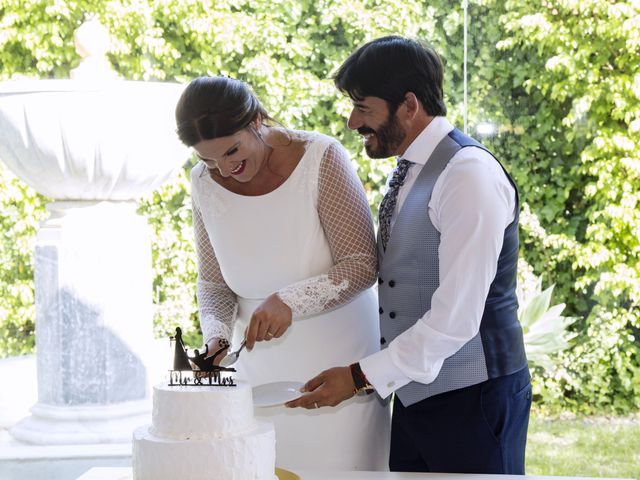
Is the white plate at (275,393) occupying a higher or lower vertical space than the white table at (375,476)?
higher

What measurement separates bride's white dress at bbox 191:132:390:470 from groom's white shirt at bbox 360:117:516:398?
280 millimetres

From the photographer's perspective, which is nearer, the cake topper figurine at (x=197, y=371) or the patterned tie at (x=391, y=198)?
the cake topper figurine at (x=197, y=371)

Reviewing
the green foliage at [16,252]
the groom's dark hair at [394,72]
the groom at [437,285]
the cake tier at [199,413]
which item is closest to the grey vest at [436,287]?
the groom at [437,285]

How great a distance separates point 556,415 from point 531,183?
1.14 metres

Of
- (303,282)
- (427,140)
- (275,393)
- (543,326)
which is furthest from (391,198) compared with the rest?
(543,326)

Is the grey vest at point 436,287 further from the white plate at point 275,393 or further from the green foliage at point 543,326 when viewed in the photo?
the green foliage at point 543,326

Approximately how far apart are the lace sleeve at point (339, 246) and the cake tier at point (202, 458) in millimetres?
550

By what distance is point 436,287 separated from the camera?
1782 mm

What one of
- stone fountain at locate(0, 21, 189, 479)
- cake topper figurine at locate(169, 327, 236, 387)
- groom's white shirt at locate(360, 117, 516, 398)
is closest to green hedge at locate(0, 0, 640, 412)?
stone fountain at locate(0, 21, 189, 479)

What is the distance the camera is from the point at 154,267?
4773 mm

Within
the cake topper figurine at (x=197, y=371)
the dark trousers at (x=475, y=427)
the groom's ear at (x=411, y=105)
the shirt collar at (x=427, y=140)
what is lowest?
the dark trousers at (x=475, y=427)

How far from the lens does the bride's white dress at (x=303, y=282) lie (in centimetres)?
200

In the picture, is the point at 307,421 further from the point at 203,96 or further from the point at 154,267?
the point at 154,267

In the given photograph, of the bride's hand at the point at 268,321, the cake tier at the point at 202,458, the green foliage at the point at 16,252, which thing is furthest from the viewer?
the green foliage at the point at 16,252
